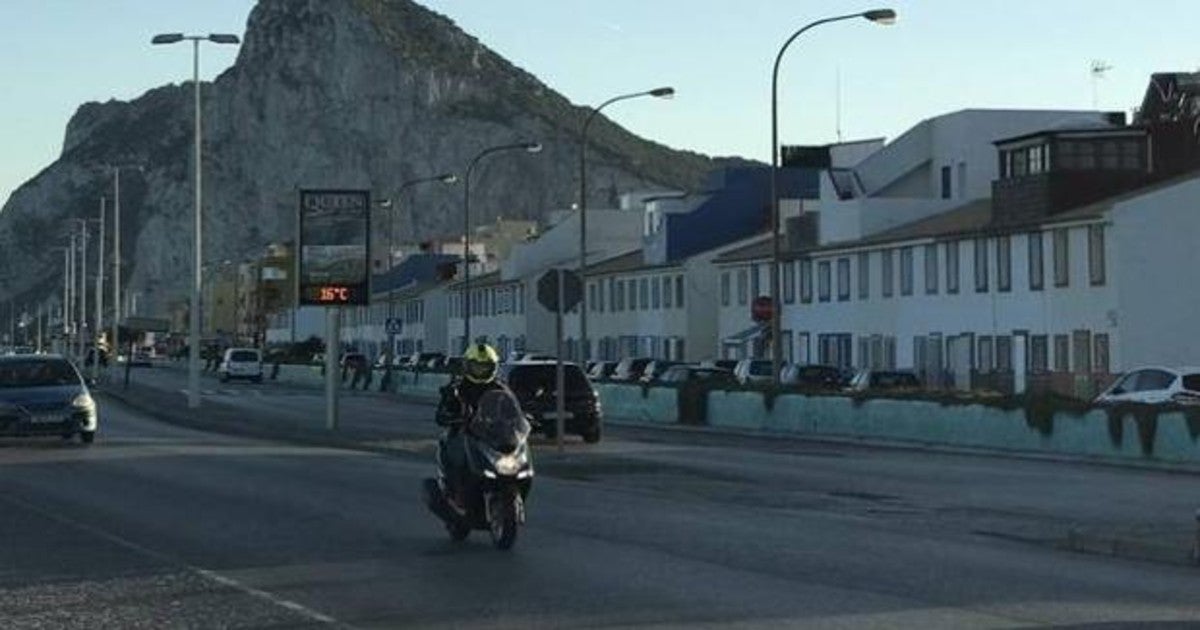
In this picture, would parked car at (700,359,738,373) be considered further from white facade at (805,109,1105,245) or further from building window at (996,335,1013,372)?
building window at (996,335,1013,372)

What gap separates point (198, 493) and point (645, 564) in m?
8.59

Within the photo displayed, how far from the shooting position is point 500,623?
11578mm

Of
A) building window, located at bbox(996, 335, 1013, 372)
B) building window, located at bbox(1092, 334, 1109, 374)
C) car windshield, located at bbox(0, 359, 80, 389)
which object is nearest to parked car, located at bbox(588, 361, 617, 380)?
building window, located at bbox(996, 335, 1013, 372)

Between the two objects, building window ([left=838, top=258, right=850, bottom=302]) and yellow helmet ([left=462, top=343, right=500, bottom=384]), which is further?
building window ([left=838, top=258, right=850, bottom=302])

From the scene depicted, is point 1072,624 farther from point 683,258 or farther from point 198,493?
point 683,258

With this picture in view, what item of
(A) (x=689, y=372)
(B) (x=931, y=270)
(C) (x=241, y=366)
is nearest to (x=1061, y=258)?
(B) (x=931, y=270)

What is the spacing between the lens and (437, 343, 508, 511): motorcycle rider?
629 inches

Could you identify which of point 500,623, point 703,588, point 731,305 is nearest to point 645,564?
point 703,588

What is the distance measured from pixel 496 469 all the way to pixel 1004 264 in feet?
146

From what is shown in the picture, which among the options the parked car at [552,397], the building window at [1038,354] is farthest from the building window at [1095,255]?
the parked car at [552,397]

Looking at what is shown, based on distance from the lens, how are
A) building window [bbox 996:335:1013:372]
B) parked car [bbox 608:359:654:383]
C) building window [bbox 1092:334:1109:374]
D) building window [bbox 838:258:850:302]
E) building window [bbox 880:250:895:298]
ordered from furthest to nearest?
building window [bbox 838:258:850:302] < parked car [bbox 608:359:654:383] < building window [bbox 880:250:895:298] < building window [bbox 996:335:1013:372] < building window [bbox 1092:334:1109:374]

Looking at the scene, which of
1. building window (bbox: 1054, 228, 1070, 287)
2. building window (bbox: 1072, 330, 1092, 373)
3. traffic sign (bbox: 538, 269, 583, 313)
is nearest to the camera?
traffic sign (bbox: 538, 269, 583, 313)

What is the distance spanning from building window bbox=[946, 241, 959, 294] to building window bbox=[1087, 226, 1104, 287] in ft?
23.4

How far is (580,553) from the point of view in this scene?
51.6ft
